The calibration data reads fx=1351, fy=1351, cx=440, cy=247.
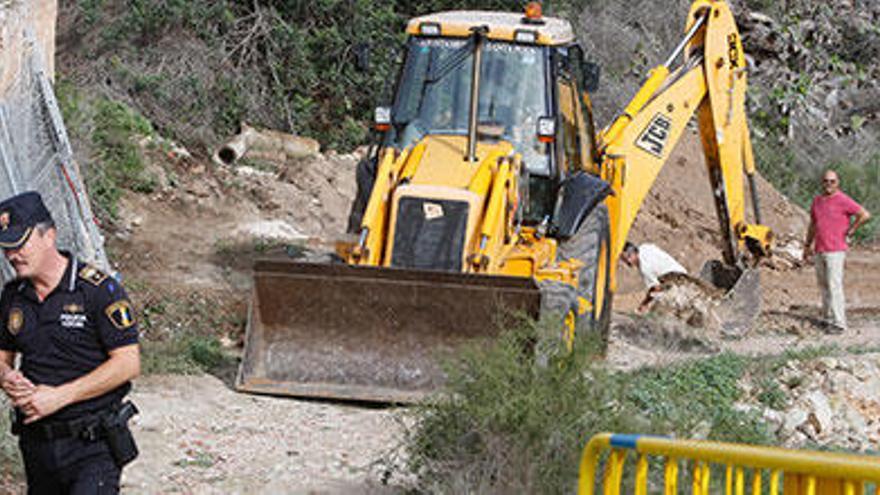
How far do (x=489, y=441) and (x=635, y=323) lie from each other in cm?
740

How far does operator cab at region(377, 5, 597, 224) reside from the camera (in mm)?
10453

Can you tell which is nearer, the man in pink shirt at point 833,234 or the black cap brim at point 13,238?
the black cap brim at point 13,238

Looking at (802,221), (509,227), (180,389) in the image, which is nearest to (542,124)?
(509,227)


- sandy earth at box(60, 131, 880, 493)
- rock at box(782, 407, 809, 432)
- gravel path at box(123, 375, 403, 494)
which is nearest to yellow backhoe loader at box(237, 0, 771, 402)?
gravel path at box(123, 375, 403, 494)

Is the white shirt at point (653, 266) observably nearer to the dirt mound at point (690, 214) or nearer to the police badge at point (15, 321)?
the dirt mound at point (690, 214)

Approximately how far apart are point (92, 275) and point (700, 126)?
30.8ft

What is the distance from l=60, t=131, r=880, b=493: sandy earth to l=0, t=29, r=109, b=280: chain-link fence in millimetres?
1603

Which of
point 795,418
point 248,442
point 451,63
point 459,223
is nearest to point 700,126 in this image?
point 795,418

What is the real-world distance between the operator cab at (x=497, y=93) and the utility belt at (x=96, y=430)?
5.60 m

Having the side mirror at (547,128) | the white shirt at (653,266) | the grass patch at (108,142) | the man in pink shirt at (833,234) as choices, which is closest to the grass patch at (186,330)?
the grass patch at (108,142)

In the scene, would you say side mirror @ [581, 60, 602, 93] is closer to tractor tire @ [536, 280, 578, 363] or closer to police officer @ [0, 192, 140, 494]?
tractor tire @ [536, 280, 578, 363]

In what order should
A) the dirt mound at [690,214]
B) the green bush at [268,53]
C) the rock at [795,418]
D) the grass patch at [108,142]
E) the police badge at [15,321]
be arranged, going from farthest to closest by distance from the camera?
the green bush at [268,53]
the dirt mound at [690,214]
the grass patch at [108,142]
the rock at [795,418]
the police badge at [15,321]

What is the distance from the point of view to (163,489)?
25.3ft

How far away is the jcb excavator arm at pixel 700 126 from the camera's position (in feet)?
40.1
